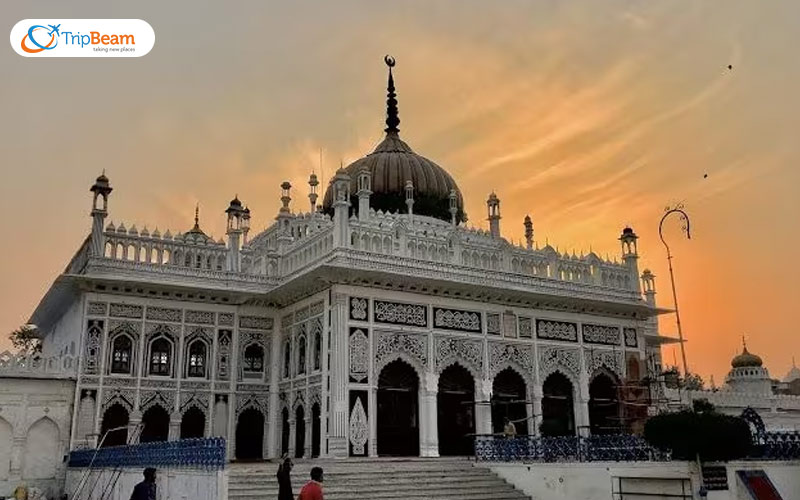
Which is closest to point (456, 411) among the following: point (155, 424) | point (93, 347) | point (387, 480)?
point (387, 480)

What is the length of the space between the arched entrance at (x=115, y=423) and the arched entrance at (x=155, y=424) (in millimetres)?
461

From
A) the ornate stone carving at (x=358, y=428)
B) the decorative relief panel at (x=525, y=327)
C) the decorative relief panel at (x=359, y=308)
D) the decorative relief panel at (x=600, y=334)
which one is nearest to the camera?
the ornate stone carving at (x=358, y=428)

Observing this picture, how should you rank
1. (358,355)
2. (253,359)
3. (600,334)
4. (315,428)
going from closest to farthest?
1. (358,355)
2. (315,428)
3. (253,359)
4. (600,334)

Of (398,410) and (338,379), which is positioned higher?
(338,379)

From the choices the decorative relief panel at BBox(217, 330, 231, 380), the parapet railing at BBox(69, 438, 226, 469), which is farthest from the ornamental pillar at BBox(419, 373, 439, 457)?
the parapet railing at BBox(69, 438, 226, 469)

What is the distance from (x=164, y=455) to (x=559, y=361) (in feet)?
37.6

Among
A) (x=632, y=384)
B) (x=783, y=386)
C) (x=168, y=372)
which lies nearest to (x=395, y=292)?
(x=168, y=372)

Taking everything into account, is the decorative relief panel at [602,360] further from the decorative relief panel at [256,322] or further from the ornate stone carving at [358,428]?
the decorative relief panel at [256,322]

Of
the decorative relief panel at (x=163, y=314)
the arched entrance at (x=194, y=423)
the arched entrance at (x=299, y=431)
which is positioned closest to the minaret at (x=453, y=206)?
the arched entrance at (x=299, y=431)

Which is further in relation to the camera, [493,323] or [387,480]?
[493,323]

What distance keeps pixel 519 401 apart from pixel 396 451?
3.80 metres

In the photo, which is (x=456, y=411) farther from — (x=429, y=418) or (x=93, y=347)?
(x=93, y=347)

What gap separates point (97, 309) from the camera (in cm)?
1736

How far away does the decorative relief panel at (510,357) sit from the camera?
1894 cm
